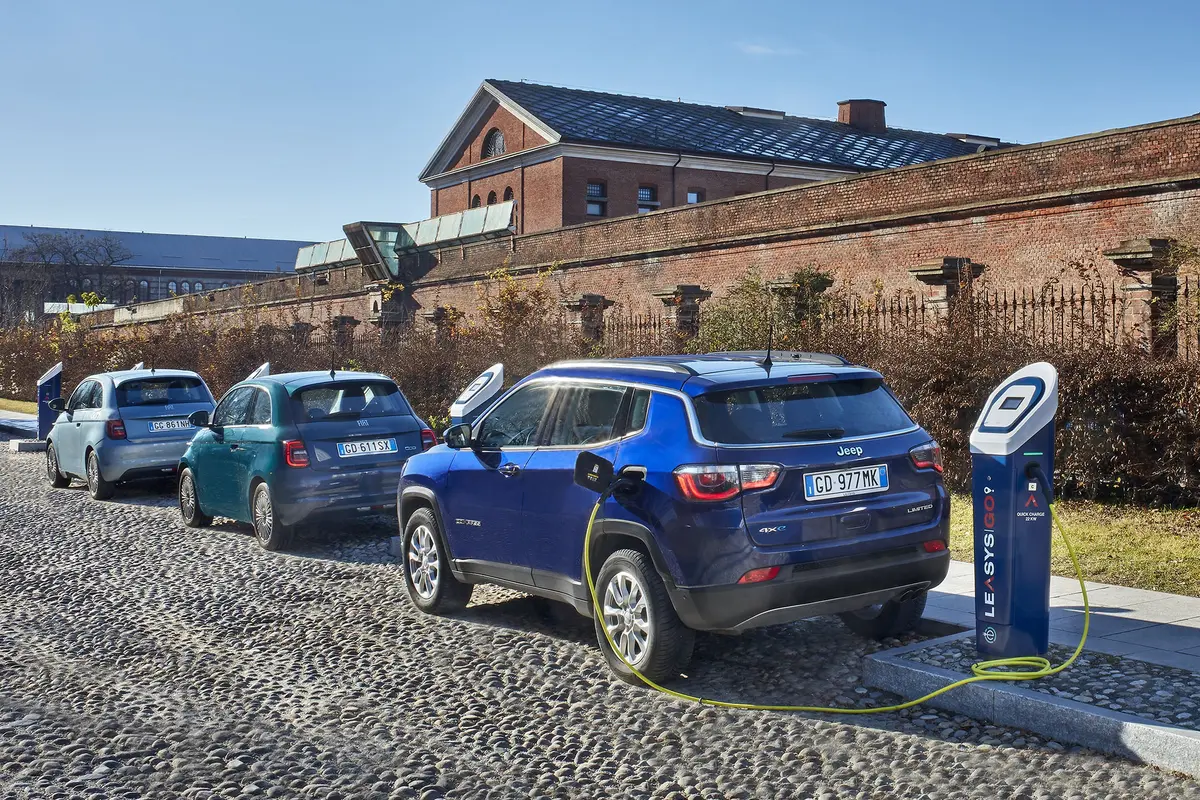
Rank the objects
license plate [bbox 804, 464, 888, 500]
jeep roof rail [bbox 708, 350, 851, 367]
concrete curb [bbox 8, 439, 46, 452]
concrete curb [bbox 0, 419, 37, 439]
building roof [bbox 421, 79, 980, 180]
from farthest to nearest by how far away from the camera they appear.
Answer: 1. building roof [bbox 421, 79, 980, 180]
2. concrete curb [bbox 0, 419, 37, 439]
3. concrete curb [bbox 8, 439, 46, 452]
4. jeep roof rail [bbox 708, 350, 851, 367]
5. license plate [bbox 804, 464, 888, 500]

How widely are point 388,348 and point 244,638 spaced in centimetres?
1711

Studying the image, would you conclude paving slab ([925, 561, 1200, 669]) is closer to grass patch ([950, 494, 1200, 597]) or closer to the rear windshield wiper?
grass patch ([950, 494, 1200, 597])

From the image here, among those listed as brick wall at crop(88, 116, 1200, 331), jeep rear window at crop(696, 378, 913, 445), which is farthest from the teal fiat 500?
brick wall at crop(88, 116, 1200, 331)

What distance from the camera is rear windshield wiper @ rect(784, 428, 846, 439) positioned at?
262 inches

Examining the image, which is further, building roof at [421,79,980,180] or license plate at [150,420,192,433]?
building roof at [421,79,980,180]

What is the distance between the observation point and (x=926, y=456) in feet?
22.8

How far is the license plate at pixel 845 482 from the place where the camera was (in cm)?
650

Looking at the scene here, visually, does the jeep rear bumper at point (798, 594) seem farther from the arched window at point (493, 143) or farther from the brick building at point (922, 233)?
the arched window at point (493, 143)

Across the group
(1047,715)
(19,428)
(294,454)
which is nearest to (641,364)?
(1047,715)

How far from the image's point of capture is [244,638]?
8164mm

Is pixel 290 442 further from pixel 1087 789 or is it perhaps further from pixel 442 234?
pixel 442 234

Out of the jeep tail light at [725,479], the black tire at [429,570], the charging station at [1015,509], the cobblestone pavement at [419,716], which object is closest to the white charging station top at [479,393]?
the cobblestone pavement at [419,716]

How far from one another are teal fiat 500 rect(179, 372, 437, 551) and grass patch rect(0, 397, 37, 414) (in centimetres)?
2927

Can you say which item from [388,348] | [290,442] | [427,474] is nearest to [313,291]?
[388,348]
